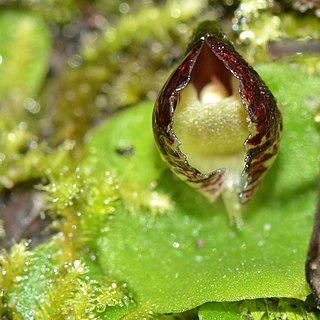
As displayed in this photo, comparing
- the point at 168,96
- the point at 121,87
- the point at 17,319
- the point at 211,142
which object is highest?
the point at 168,96

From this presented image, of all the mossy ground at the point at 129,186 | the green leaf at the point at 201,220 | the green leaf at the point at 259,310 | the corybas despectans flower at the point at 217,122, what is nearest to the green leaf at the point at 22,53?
the mossy ground at the point at 129,186

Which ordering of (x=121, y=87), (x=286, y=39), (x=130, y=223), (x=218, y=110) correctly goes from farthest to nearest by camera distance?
(x=121, y=87) < (x=286, y=39) < (x=130, y=223) < (x=218, y=110)

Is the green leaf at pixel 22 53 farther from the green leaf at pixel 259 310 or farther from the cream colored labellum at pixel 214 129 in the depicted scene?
the green leaf at pixel 259 310

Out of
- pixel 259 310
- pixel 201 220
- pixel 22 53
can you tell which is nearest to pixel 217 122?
pixel 201 220

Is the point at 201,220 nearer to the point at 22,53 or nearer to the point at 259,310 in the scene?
the point at 259,310

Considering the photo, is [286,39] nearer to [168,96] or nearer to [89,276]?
[168,96]

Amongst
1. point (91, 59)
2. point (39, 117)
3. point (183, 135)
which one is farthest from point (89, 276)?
point (91, 59)

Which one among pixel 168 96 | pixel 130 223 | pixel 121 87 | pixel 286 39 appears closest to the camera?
pixel 168 96
